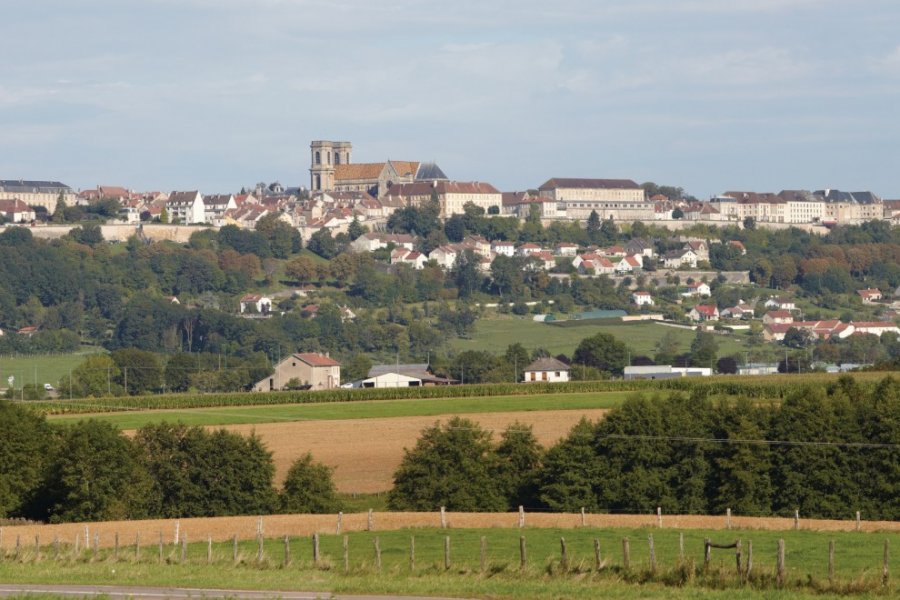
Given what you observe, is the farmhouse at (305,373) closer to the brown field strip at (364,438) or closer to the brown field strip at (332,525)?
the brown field strip at (364,438)

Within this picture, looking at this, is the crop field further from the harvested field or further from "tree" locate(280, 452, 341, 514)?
the harvested field

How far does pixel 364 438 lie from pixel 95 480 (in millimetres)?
16174

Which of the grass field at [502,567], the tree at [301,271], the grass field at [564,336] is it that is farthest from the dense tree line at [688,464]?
the tree at [301,271]

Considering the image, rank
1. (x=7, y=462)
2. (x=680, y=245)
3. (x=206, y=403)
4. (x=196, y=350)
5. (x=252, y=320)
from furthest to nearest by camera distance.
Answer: (x=680, y=245) < (x=252, y=320) < (x=196, y=350) < (x=206, y=403) < (x=7, y=462)

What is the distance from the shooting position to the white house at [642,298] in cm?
14975

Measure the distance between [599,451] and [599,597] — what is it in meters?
17.5

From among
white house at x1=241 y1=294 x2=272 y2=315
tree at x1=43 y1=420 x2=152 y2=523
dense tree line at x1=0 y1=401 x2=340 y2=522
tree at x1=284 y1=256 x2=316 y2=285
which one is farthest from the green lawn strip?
tree at x1=284 y1=256 x2=316 y2=285

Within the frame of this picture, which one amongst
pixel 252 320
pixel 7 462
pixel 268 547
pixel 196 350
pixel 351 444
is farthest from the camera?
pixel 252 320

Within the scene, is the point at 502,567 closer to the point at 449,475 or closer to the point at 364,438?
the point at 449,475

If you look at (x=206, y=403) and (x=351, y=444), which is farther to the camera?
(x=206, y=403)

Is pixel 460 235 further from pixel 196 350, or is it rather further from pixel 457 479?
pixel 457 479

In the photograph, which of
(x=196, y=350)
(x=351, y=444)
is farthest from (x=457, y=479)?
(x=196, y=350)

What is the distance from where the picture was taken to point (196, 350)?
122 m

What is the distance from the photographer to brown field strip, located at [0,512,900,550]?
3002 cm
